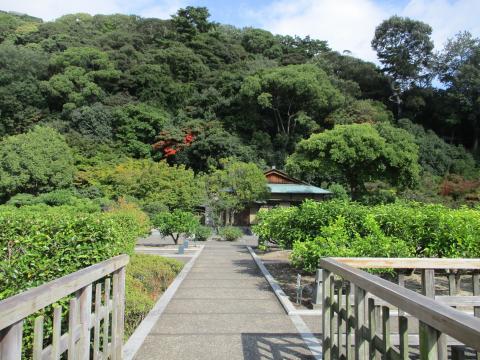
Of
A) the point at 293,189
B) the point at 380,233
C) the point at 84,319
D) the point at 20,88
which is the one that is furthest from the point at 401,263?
the point at 20,88

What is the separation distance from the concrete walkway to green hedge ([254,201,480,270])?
128 centimetres

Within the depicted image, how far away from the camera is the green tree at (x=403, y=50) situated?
42.4m

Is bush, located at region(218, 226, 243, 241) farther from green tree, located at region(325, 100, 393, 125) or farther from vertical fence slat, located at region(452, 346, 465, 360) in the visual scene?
vertical fence slat, located at region(452, 346, 465, 360)

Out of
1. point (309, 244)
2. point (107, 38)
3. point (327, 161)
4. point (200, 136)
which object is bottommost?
point (309, 244)

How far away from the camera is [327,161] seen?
2631 cm

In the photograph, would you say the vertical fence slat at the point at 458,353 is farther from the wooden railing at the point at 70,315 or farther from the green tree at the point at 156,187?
the green tree at the point at 156,187

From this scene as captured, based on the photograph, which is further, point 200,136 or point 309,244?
point 200,136

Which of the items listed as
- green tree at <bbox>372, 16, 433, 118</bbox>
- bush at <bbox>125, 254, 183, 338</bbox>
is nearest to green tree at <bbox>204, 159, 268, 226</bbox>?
bush at <bbox>125, 254, 183, 338</bbox>

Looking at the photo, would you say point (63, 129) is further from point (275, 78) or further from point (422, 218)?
point (422, 218)

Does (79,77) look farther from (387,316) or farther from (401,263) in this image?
(387,316)

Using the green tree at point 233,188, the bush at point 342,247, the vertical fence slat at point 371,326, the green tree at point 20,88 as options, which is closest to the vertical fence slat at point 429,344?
the vertical fence slat at point 371,326

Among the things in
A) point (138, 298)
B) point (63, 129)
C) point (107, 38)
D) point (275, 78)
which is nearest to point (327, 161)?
point (275, 78)

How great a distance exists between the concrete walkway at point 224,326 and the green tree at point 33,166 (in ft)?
87.2

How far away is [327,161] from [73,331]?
81.6ft
